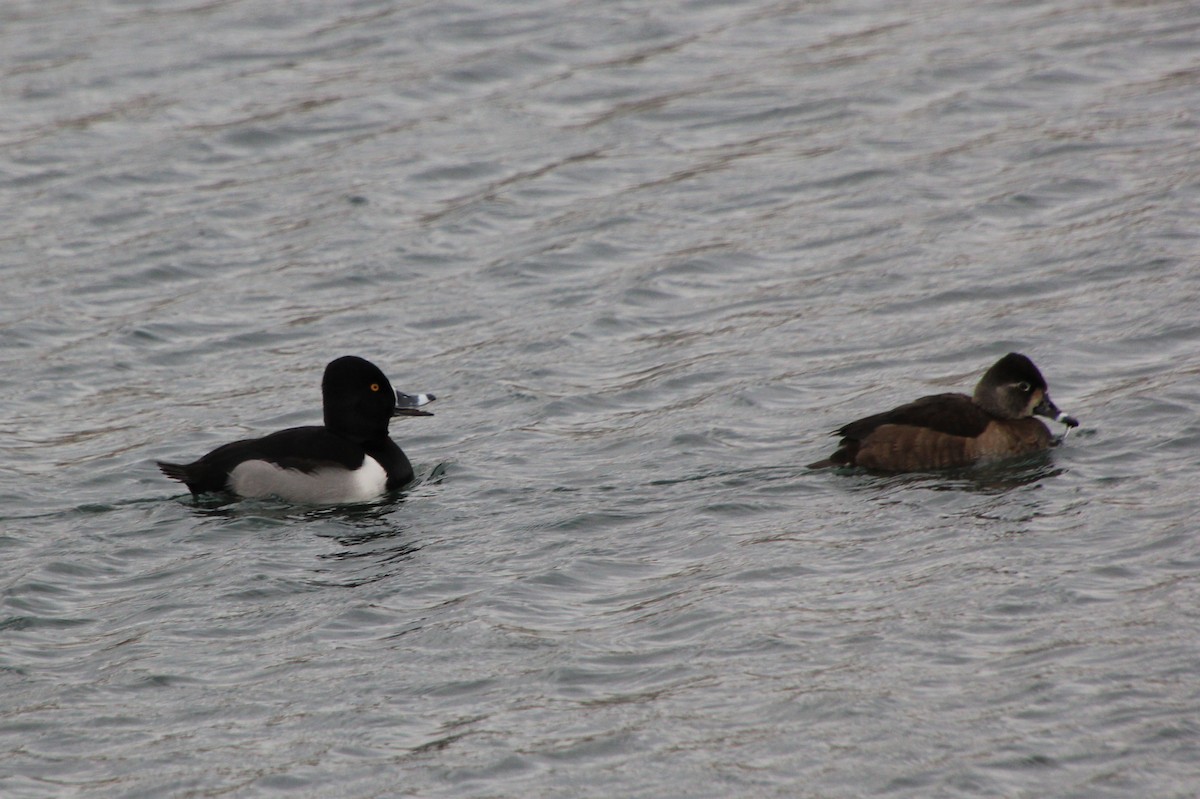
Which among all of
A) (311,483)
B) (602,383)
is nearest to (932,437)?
(602,383)

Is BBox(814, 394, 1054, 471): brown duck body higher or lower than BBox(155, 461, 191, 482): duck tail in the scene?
lower

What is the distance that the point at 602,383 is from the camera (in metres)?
11.5

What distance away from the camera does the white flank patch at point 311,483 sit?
992 cm

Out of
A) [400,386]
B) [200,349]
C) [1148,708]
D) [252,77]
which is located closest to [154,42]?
[252,77]

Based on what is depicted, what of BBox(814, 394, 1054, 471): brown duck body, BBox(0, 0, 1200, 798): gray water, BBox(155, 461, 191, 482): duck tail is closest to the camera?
BBox(0, 0, 1200, 798): gray water

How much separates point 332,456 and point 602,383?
6.77 feet

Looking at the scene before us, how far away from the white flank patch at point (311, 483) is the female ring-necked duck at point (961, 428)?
250 centimetres

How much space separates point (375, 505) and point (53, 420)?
2615 mm

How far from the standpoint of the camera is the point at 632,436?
10555 millimetres

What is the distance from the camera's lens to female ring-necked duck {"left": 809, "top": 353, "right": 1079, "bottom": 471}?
9.47m

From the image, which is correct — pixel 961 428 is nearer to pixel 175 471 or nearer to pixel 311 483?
pixel 311 483

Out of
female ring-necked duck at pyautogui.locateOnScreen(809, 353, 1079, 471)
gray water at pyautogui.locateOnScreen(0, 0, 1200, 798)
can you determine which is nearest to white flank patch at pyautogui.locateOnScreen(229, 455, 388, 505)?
gray water at pyautogui.locateOnScreen(0, 0, 1200, 798)

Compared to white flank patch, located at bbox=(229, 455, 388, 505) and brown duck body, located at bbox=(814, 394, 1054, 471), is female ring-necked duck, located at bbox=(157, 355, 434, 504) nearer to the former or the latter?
white flank patch, located at bbox=(229, 455, 388, 505)

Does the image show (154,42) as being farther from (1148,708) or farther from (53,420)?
(1148,708)
